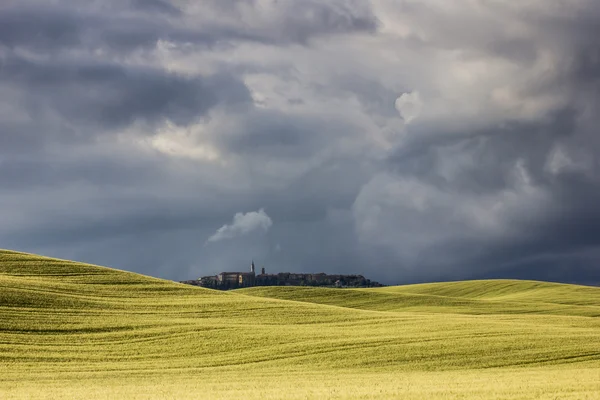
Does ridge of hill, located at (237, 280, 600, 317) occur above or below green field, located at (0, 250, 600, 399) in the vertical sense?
above

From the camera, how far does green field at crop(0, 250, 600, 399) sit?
27203 millimetres

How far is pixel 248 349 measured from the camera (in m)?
40.8

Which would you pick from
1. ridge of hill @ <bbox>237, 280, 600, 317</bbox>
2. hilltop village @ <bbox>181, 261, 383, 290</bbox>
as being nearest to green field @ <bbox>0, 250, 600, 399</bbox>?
ridge of hill @ <bbox>237, 280, 600, 317</bbox>

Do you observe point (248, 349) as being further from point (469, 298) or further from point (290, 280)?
point (290, 280)

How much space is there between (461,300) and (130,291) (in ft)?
155

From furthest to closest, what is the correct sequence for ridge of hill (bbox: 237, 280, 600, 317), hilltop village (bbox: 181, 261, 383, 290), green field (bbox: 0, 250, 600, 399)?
1. hilltop village (bbox: 181, 261, 383, 290)
2. ridge of hill (bbox: 237, 280, 600, 317)
3. green field (bbox: 0, 250, 600, 399)

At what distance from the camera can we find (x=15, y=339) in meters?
41.8

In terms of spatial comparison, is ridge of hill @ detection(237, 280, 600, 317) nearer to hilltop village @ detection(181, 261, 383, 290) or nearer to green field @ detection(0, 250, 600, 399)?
green field @ detection(0, 250, 600, 399)

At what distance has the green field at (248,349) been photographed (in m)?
27.2

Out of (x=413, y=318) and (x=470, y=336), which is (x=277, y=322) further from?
(x=470, y=336)

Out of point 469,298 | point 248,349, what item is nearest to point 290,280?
point 469,298

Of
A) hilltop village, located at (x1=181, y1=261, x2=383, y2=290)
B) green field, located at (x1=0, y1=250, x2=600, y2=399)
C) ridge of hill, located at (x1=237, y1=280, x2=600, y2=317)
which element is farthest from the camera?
hilltop village, located at (x1=181, y1=261, x2=383, y2=290)

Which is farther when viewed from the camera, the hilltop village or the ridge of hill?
the hilltop village

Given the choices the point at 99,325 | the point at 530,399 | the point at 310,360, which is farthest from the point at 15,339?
the point at 530,399
